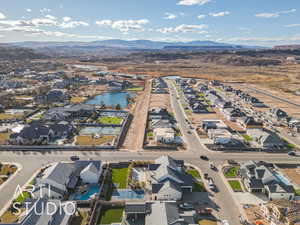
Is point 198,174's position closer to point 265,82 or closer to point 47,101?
point 47,101

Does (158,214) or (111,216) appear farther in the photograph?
(111,216)

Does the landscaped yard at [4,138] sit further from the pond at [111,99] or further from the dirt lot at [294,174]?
the dirt lot at [294,174]

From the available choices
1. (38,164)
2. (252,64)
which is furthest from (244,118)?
(252,64)

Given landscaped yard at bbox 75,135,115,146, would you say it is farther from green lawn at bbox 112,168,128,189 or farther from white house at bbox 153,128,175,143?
green lawn at bbox 112,168,128,189

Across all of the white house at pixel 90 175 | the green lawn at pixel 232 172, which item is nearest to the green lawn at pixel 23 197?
the white house at pixel 90 175

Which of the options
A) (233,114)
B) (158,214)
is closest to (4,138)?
(158,214)

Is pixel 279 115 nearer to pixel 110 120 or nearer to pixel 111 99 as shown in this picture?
pixel 110 120

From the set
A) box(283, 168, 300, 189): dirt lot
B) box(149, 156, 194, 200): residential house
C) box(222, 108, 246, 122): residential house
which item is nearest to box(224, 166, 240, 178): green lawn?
box(149, 156, 194, 200): residential house
